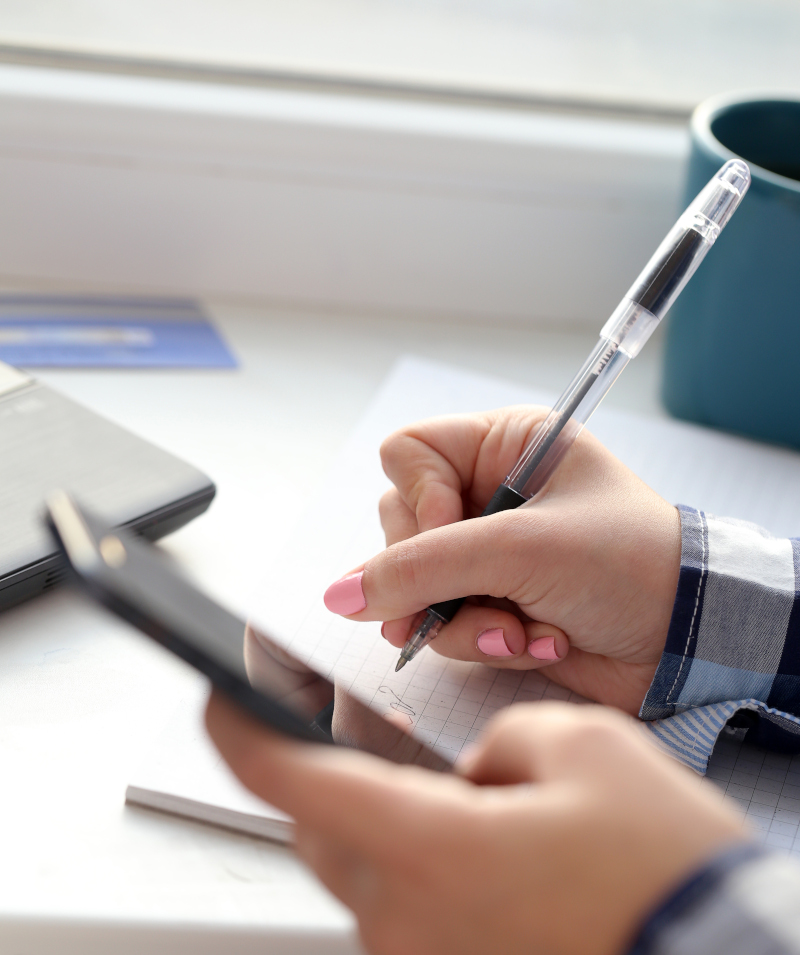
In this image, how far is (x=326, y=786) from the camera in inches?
9.8

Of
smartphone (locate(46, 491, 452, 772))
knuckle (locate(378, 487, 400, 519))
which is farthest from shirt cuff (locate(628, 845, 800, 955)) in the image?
knuckle (locate(378, 487, 400, 519))

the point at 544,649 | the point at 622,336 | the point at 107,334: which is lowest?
the point at 107,334

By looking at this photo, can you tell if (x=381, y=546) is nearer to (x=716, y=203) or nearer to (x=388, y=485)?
(x=388, y=485)

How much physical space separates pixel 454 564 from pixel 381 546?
126 millimetres

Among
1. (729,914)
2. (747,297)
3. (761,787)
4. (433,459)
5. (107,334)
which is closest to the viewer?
(729,914)

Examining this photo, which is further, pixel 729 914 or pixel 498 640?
pixel 498 640

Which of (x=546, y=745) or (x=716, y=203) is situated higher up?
(x=716, y=203)

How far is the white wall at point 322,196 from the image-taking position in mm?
782

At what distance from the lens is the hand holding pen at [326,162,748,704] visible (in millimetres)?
456

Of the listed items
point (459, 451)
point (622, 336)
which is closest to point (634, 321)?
point (622, 336)

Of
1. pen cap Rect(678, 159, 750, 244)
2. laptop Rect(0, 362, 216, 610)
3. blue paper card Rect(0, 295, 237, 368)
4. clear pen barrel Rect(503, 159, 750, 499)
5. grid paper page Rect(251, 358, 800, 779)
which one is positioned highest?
pen cap Rect(678, 159, 750, 244)

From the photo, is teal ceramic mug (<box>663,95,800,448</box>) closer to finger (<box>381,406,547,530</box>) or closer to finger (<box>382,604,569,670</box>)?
finger (<box>381,406,547,530</box>)

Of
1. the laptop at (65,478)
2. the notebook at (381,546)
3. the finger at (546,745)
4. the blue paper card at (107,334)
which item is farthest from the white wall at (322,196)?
the finger at (546,745)

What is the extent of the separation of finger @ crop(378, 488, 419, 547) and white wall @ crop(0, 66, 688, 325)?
0.36 metres
